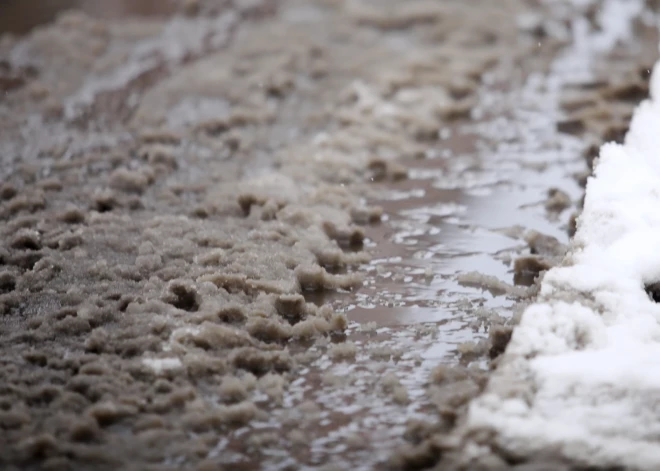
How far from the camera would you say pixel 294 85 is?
3.93m

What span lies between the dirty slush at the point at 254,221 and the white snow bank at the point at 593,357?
74mm

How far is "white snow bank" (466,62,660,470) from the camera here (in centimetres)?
168

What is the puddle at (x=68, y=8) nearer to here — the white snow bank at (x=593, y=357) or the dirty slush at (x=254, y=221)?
the dirty slush at (x=254, y=221)

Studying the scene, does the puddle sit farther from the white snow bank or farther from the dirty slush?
the white snow bank

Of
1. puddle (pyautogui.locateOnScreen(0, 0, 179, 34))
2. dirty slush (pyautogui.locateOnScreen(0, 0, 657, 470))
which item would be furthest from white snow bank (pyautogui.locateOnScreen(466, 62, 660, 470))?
puddle (pyautogui.locateOnScreen(0, 0, 179, 34))

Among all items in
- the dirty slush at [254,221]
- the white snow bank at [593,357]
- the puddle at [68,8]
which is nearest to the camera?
the white snow bank at [593,357]

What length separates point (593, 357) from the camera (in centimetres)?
187

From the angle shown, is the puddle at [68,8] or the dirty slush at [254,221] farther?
the puddle at [68,8]

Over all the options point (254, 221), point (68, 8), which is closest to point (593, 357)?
point (254, 221)

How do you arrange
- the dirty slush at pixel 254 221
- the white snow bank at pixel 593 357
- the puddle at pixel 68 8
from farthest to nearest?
the puddle at pixel 68 8 → the dirty slush at pixel 254 221 → the white snow bank at pixel 593 357

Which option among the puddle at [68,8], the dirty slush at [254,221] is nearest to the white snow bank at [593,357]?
the dirty slush at [254,221]

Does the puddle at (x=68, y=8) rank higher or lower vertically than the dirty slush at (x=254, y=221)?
higher

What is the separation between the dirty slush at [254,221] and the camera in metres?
1.86

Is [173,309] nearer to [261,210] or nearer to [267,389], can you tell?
[267,389]
